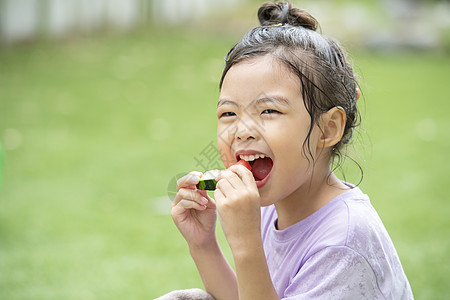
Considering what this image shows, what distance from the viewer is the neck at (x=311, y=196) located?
6.01 feet

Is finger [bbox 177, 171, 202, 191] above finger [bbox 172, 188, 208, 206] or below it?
above

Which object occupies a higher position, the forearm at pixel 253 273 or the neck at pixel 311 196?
the neck at pixel 311 196

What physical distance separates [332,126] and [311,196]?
8.9 inches

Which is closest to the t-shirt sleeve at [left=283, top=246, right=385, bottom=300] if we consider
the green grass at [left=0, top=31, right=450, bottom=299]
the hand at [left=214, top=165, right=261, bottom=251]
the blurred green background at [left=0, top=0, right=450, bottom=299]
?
the hand at [left=214, top=165, right=261, bottom=251]

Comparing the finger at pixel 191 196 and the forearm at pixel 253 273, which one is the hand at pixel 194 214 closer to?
the finger at pixel 191 196

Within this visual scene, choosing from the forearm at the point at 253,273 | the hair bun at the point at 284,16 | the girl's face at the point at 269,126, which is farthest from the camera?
the hair bun at the point at 284,16

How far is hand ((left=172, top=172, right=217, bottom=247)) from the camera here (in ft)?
6.05

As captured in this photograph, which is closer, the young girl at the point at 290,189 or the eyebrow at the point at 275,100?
the young girl at the point at 290,189

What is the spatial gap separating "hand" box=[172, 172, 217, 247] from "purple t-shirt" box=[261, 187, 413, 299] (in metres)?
0.26

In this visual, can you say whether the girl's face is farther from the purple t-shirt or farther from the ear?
the purple t-shirt

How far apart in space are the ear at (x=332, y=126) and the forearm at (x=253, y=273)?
0.41m

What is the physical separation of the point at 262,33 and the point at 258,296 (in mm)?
798

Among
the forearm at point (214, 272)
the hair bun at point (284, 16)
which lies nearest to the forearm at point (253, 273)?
the forearm at point (214, 272)

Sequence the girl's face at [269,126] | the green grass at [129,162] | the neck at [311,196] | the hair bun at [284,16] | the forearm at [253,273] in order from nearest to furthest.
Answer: the forearm at [253,273] → the girl's face at [269,126] → the neck at [311,196] → the hair bun at [284,16] → the green grass at [129,162]
